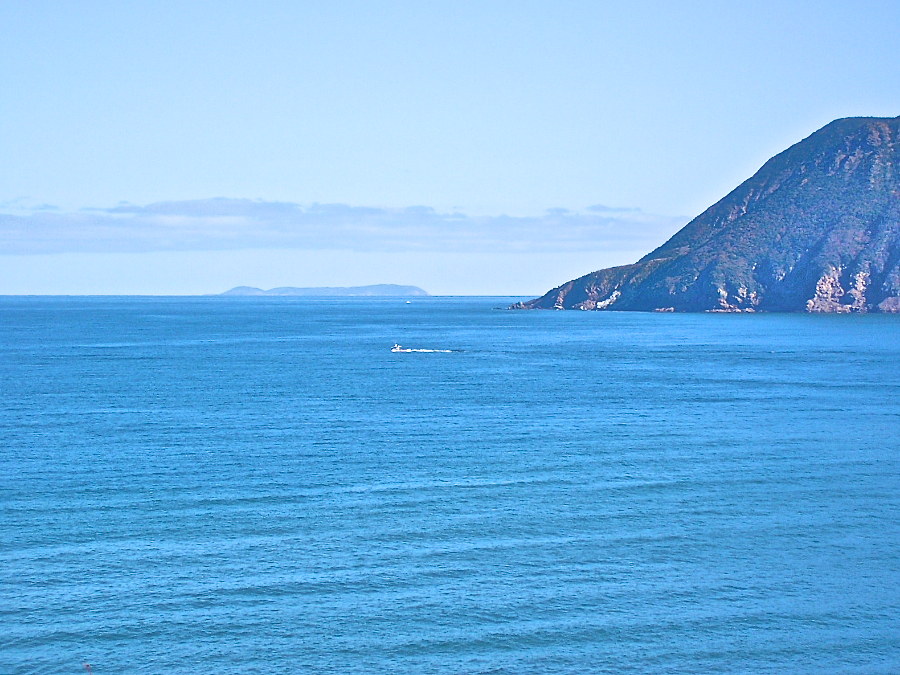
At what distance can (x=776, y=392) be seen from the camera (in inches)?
5300

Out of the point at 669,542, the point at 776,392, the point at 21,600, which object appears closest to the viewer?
the point at 21,600

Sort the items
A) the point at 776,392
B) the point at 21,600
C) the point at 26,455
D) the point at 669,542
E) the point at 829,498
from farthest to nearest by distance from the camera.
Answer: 1. the point at 776,392
2. the point at 26,455
3. the point at 829,498
4. the point at 669,542
5. the point at 21,600

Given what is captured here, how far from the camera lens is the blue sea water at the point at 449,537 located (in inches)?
1977

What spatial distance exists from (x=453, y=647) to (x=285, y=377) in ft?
Answer: 351

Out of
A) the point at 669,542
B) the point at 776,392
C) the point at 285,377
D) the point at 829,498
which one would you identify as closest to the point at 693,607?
the point at 669,542

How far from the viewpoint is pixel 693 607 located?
180 feet

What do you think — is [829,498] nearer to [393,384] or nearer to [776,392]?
[776,392]

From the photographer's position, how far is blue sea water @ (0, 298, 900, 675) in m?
50.2

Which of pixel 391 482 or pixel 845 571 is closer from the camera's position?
pixel 845 571

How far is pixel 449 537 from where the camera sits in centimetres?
6494

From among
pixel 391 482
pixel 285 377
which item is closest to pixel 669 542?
pixel 391 482

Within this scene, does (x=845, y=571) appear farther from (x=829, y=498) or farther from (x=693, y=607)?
(x=829, y=498)

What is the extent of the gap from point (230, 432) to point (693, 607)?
197 feet

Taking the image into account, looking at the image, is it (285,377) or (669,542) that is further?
(285,377)
